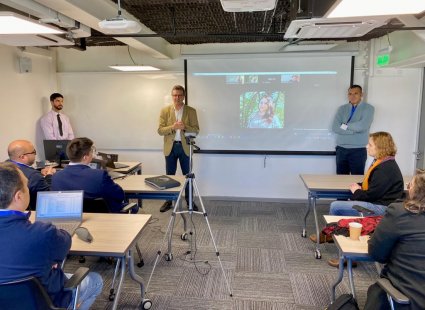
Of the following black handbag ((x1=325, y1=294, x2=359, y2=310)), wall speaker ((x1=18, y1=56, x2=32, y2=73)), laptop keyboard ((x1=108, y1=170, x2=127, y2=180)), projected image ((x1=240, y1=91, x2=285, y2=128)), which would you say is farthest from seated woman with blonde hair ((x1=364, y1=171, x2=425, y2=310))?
wall speaker ((x1=18, y1=56, x2=32, y2=73))

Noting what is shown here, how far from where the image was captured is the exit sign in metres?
4.41

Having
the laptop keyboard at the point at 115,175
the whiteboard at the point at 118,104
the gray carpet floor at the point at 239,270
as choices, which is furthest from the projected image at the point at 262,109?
the laptop keyboard at the point at 115,175

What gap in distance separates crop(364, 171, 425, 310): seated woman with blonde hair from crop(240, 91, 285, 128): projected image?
345 centimetres

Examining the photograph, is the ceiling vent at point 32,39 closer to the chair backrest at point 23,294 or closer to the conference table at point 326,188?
the chair backrest at point 23,294

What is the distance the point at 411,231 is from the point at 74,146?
7.93 ft

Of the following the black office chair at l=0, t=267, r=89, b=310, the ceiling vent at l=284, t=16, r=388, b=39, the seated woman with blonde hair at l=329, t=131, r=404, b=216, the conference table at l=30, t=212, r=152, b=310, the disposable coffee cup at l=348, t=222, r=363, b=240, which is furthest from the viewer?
the seated woman with blonde hair at l=329, t=131, r=404, b=216

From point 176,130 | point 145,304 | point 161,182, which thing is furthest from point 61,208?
point 176,130

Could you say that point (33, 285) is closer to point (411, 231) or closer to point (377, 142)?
point (411, 231)

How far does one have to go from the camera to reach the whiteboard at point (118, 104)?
213 inches

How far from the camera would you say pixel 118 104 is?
18.1 feet

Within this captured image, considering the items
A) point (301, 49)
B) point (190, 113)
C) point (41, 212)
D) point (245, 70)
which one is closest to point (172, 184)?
point (41, 212)

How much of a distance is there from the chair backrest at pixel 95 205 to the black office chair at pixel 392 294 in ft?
6.62

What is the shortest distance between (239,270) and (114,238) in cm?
153

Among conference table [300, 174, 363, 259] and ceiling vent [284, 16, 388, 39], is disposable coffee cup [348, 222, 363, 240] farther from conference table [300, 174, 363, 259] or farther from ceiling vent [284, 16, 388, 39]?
ceiling vent [284, 16, 388, 39]
